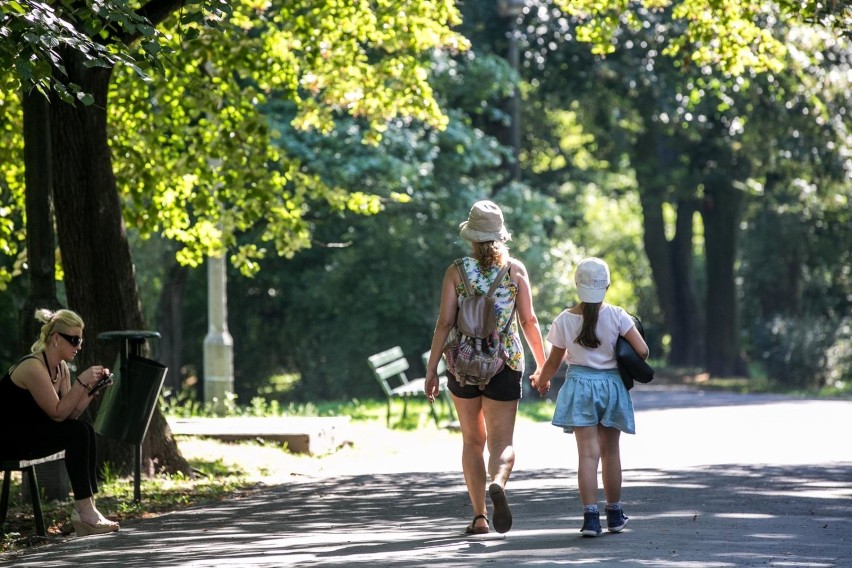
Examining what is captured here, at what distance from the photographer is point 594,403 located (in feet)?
30.3

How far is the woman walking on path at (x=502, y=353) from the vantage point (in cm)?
917

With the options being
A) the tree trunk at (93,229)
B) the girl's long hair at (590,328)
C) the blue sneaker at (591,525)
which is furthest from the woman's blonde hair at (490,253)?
the tree trunk at (93,229)

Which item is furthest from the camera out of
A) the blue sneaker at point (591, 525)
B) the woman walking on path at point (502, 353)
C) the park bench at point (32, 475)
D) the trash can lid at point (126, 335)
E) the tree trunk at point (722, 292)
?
the tree trunk at point (722, 292)

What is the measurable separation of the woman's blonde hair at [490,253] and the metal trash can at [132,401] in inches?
133

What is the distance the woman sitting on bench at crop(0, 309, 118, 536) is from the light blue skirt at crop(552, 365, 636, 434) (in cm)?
295

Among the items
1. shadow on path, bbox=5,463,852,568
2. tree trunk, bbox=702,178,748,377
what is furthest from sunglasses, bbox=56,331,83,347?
tree trunk, bbox=702,178,748,377

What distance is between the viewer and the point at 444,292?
9227mm

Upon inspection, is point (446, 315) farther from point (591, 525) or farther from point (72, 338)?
point (72, 338)

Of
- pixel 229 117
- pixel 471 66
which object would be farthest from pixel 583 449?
pixel 471 66

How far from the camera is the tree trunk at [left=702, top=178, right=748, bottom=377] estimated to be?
134 feet

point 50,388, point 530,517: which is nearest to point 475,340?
point 530,517

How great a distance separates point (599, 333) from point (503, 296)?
607 mm

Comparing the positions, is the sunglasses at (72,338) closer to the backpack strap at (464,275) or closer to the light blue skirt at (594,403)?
the backpack strap at (464,275)

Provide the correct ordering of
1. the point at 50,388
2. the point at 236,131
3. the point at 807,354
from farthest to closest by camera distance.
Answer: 1. the point at 807,354
2. the point at 236,131
3. the point at 50,388
